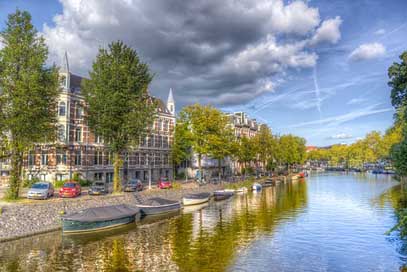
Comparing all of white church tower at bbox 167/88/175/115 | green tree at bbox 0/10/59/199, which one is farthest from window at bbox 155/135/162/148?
green tree at bbox 0/10/59/199

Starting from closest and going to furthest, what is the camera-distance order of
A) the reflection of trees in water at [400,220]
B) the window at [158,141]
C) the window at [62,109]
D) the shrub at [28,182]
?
the reflection of trees in water at [400,220]
the shrub at [28,182]
the window at [62,109]
the window at [158,141]

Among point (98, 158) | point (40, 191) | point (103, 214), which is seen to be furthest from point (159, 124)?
point (103, 214)

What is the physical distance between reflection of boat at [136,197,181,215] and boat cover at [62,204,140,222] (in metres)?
3.58

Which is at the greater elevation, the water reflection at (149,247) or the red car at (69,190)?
the red car at (69,190)

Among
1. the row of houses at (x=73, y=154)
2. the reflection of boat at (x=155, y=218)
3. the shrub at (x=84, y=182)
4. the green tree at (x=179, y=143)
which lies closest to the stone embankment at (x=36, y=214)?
the reflection of boat at (x=155, y=218)

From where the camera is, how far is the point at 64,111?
5584 centimetres

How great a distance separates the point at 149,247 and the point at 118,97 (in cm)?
2367

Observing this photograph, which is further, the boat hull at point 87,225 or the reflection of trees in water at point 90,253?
the boat hull at point 87,225

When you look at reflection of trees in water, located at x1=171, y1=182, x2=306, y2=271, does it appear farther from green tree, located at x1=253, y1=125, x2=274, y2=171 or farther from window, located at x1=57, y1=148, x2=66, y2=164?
green tree, located at x1=253, y1=125, x2=274, y2=171

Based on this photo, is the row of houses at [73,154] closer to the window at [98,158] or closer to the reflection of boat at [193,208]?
the window at [98,158]

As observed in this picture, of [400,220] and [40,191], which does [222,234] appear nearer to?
[400,220]

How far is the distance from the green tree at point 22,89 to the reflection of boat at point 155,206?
14980mm

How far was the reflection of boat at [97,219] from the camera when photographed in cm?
3134

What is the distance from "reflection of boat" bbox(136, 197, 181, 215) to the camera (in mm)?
41719
